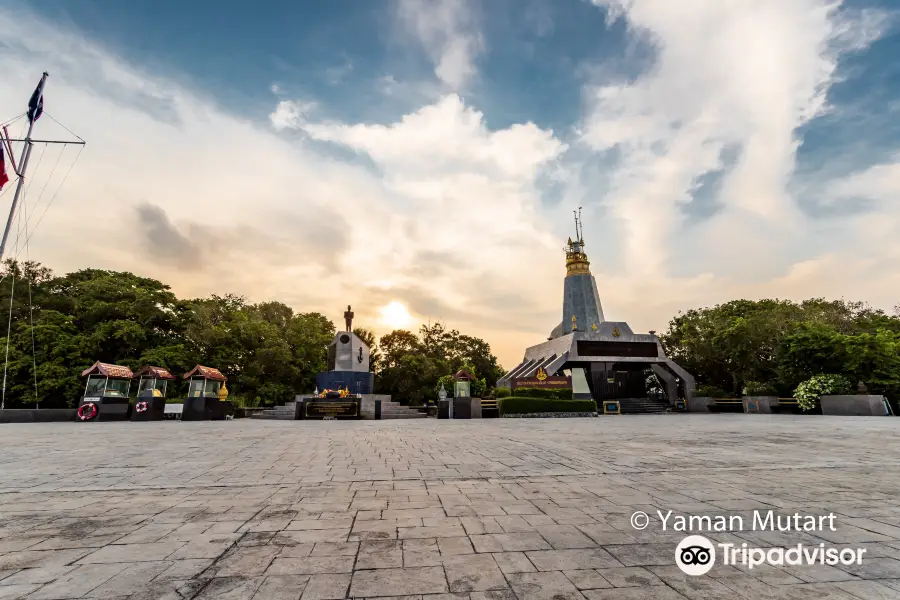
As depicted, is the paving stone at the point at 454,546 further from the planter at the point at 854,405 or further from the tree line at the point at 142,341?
the tree line at the point at 142,341

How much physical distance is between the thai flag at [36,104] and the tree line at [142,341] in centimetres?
1255

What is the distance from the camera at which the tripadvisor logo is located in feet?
9.09

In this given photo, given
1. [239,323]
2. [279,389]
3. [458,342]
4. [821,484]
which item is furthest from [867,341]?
[239,323]

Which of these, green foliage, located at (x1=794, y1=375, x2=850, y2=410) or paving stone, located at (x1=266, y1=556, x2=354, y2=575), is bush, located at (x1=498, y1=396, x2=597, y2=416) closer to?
green foliage, located at (x1=794, y1=375, x2=850, y2=410)

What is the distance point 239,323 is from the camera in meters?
30.5

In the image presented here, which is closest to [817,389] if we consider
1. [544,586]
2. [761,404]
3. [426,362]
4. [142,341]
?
[761,404]

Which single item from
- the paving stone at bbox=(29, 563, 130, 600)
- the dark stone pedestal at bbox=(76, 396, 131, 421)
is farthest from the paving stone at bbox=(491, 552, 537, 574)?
the dark stone pedestal at bbox=(76, 396, 131, 421)

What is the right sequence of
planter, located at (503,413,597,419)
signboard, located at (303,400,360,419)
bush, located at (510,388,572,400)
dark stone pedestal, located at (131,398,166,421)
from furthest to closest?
1. bush, located at (510,388,572,400)
2. signboard, located at (303,400,360,419)
3. planter, located at (503,413,597,419)
4. dark stone pedestal, located at (131,398,166,421)

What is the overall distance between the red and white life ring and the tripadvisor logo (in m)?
25.7

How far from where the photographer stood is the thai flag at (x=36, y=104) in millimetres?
15852

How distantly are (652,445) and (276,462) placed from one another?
295 inches

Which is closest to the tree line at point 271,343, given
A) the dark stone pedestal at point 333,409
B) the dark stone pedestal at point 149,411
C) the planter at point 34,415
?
the planter at point 34,415

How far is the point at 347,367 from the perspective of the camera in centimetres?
2966

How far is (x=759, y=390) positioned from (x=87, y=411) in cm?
3737
